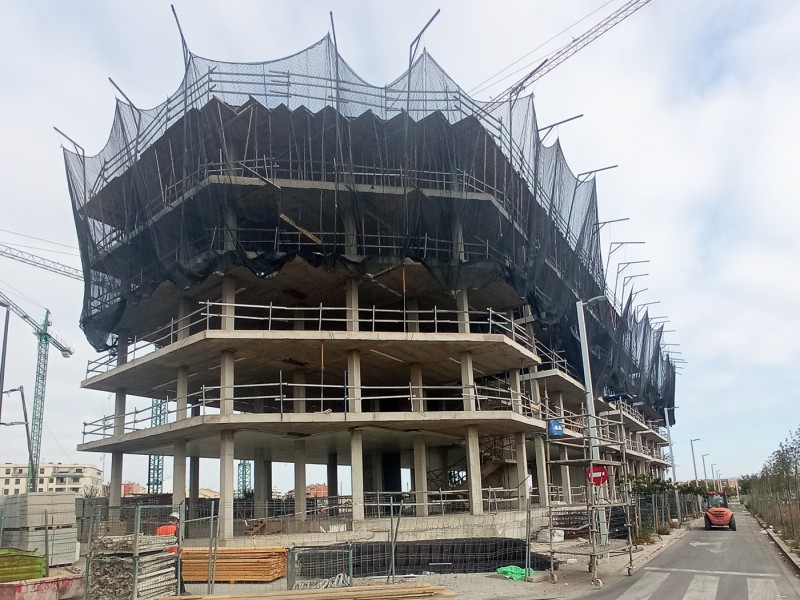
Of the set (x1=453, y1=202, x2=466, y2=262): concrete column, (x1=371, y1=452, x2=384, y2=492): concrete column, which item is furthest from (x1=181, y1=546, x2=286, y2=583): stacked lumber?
(x1=371, y1=452, x2=384, y2=492): concrete column

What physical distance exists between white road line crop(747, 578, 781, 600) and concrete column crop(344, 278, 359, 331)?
48.7 ft

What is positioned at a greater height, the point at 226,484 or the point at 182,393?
the point at 182,393

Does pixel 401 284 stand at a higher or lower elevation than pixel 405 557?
higher

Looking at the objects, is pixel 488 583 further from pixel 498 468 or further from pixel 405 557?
pixel 498 468

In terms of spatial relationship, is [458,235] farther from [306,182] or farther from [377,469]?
[377,469]

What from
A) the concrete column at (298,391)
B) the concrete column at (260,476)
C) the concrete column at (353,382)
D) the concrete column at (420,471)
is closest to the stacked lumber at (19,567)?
the concrete column at (353,382)

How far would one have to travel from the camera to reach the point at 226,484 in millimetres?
22359

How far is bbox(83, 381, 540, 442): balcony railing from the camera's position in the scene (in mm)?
23516

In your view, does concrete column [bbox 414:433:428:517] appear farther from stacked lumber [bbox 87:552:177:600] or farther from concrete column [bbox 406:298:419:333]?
stacked lumber [bbox 87:552:177:600]

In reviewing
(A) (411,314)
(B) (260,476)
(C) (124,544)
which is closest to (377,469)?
(B) (260,476)

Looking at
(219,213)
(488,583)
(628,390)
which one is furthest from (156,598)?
(628,390)

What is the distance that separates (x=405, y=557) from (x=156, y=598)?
21.0 ft

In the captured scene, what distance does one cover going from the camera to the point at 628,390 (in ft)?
156

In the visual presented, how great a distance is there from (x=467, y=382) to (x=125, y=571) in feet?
49.9
